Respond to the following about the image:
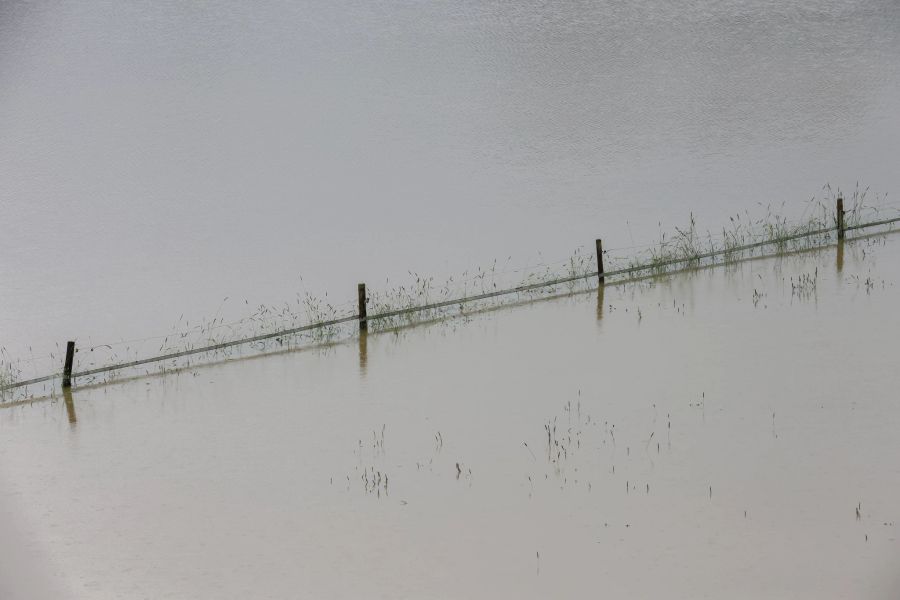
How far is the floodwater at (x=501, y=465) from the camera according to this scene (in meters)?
9.67

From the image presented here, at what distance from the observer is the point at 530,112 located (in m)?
52.0

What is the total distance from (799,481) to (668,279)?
386 inches

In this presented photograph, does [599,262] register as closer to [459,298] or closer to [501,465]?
[459,298]

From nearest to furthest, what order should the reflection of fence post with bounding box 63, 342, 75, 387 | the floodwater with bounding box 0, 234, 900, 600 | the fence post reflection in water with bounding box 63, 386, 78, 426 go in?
the floodwater with bounding box 0, 234, 900, 600 < the fence post reflection in water with bounding box 63, 386, 78, 426 < the reflection of fence post with bounding box 63, 342, 75, 387

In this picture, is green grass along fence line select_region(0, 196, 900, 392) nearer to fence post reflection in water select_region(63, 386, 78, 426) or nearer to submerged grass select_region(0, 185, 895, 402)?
submerged grass select_region(0, 185, 895, 402)

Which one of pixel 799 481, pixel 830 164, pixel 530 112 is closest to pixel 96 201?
pixel 530 112

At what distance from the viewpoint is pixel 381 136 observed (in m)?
48.2

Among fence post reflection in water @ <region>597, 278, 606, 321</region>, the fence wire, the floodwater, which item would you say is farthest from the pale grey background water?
the floodwater

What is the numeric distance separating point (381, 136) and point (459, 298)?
28434 mm

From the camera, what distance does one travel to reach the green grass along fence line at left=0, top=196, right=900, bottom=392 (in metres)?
16.5

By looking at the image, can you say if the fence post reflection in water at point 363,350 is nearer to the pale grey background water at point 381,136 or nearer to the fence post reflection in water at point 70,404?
the fence post reflection in water at point 70,404

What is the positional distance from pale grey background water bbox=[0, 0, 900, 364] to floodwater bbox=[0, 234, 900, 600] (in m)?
7.46

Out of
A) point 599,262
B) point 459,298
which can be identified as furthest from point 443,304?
point 599,262

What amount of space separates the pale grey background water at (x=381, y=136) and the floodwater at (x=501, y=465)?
746 cm
